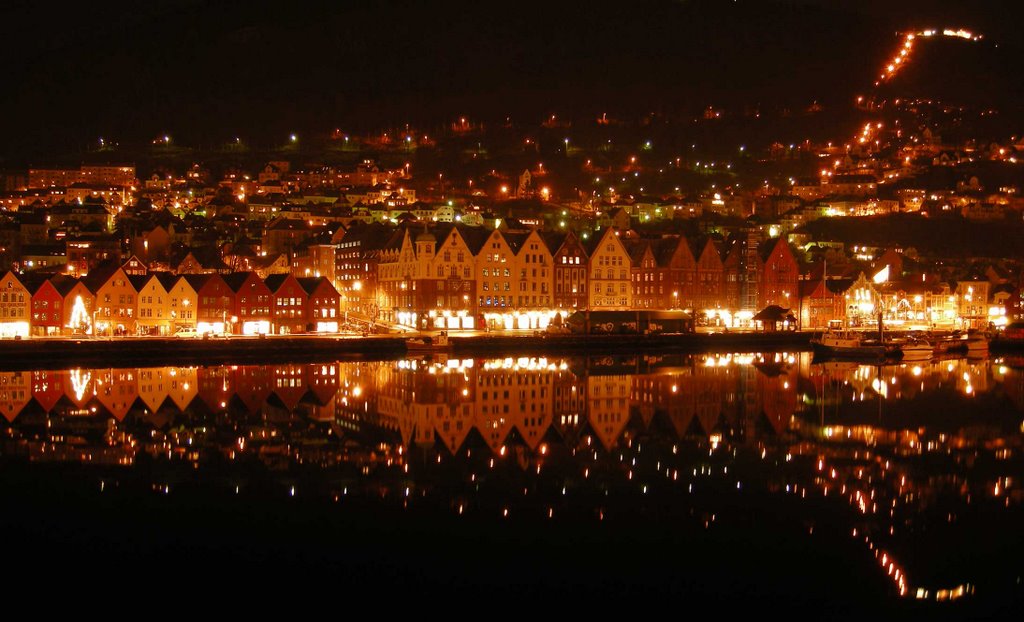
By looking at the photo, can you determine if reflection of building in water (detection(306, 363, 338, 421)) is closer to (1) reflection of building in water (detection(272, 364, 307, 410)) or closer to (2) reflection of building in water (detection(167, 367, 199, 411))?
(1) reflection of building in water (detection(272, 364, 307, 410))

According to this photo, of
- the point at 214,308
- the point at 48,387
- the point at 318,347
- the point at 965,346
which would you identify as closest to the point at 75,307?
the point at 214,308

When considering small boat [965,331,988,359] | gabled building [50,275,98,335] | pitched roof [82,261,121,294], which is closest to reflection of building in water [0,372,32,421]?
gabled building [50,275,98,335]

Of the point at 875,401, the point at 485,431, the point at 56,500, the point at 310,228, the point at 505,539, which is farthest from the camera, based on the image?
the point at 310,228

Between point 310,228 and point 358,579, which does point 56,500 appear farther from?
point 310,228

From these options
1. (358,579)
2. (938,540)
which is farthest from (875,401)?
(358,579)

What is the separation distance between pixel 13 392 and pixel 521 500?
76.3 feet

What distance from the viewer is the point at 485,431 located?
25922mm

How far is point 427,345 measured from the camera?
51.3 metres

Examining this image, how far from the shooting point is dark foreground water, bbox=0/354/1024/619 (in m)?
13.8

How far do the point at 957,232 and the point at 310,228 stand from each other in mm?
73259

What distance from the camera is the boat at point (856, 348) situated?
5303cm

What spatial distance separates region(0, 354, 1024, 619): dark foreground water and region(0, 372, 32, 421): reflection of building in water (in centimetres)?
24

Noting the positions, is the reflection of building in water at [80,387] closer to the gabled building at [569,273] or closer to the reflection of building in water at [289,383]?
the reflection of building in water at [289,383]

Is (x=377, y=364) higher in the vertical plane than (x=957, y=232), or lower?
lower
